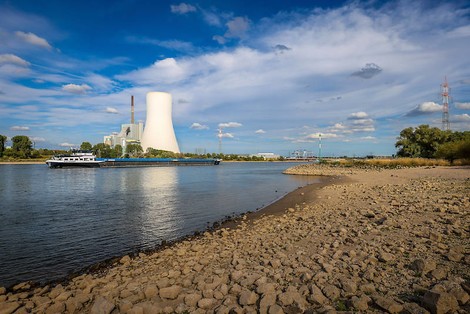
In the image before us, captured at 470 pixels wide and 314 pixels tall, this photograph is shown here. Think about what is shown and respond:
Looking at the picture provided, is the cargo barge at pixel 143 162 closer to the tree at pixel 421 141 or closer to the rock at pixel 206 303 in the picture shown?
the tree at pixel 421 141

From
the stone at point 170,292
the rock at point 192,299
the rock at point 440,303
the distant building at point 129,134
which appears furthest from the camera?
the distant building at point 129,134

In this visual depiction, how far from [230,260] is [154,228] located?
16.5ft

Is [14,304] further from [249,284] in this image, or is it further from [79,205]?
[79,205]

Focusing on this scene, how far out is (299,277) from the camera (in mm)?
3818

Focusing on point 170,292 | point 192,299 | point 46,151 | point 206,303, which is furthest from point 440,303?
point 46,151

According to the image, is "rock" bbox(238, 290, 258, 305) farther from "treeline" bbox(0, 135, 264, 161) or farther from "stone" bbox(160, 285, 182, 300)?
"treeline" bbox(0, 135, 264, 161)

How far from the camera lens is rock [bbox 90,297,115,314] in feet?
11.3

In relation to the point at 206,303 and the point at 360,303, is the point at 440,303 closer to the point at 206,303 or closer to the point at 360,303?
the point at 360,303

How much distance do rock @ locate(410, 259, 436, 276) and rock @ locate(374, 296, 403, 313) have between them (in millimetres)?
902

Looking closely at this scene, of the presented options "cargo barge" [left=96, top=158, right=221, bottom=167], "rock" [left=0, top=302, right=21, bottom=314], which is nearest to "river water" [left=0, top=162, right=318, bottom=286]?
"rock" [left=0, top=302, right=21, bottom=314]

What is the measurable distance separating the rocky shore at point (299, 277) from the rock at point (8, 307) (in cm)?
1

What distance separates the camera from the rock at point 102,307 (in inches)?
136

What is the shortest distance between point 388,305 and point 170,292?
2443 millimetres

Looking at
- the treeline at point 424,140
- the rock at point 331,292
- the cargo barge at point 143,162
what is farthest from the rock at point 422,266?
the cargo barge at point 143,162
